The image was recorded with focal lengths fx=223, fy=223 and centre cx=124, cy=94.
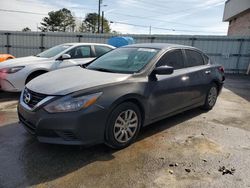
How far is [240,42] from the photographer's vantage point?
43.3 ft

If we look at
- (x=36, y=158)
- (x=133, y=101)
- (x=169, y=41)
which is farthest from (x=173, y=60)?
(x=169, y=41)

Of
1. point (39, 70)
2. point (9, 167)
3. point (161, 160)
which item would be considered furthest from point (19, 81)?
point (161, 160)

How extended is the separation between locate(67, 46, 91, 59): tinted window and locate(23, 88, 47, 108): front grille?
3.51 metres

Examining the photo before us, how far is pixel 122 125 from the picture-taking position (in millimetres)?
3158

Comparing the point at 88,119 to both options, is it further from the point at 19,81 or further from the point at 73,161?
the point at 19,81

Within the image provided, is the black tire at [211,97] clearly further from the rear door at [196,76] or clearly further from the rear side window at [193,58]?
the rear side window at [193,58]

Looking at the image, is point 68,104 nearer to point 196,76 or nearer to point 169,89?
point 169,89

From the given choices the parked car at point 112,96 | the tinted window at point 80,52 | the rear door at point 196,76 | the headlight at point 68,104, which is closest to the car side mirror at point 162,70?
the parked car at point 112,96

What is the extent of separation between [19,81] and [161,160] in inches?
169

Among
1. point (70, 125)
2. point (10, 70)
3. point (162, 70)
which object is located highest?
point (162, 70)

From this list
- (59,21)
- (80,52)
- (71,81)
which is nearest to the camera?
(71,81)

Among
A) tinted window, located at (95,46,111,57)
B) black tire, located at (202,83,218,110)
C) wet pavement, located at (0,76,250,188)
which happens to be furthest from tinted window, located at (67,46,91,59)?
black tire, located at (202,83,218,110)

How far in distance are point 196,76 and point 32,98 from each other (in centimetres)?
307

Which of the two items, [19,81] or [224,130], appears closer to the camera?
[224,130]
